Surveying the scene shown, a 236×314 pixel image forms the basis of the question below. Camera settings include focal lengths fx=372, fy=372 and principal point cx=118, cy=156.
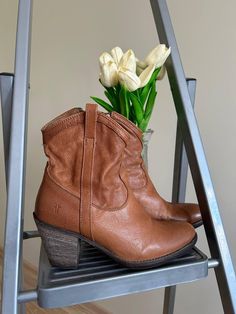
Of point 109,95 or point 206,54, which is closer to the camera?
point 109,95

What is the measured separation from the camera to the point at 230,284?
55 cm

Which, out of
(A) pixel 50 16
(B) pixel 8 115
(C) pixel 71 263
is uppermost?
(A) pixel 50 16

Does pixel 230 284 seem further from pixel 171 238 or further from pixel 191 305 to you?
pixel 191 305

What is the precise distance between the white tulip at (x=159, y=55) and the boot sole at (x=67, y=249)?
0.98 ft

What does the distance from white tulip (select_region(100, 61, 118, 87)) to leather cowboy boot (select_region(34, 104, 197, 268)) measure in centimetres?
10

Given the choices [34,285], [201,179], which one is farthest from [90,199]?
[34,285]

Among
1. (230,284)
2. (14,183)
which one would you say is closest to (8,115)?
(14,183)

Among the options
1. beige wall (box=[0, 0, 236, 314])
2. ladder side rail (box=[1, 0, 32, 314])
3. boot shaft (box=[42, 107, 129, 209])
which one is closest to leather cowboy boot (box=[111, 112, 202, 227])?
boot shaft (box=[42, 107, 129, 209])

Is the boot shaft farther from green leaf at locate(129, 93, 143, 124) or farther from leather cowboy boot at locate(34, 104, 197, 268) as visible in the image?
green leaf at locate(129, 93, 143, 124)

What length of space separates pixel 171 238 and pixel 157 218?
91mm

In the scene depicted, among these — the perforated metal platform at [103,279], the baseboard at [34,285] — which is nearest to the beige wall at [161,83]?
the baseboard at [34,285]

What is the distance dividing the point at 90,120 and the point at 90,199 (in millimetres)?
107

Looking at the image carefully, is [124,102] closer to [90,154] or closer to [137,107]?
[137,107]

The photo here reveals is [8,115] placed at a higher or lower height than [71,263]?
higher
